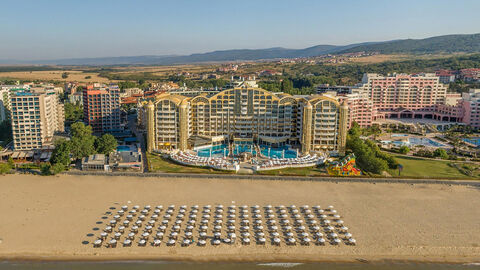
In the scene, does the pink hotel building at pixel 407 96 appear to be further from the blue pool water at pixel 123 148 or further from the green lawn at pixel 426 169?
the blue pool water at pixel 123 148

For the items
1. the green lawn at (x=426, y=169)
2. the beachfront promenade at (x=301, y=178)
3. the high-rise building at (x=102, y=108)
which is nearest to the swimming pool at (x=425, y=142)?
the green lawn at (x=426, y=169)

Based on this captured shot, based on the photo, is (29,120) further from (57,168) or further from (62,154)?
(57,168)

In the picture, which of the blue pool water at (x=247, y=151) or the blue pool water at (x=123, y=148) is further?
the blue pool water at (x=123, y=148)

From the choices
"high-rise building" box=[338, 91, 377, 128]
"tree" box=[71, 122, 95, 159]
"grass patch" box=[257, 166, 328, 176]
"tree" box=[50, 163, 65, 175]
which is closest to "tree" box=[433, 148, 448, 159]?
"grass patch" box=[257, 166, 328, 176]

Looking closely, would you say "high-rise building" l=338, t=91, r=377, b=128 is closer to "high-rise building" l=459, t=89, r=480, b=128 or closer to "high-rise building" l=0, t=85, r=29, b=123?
"high-rise building" l=459, t=89, r=480, b=128

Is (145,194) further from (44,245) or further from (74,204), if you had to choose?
(44,245)

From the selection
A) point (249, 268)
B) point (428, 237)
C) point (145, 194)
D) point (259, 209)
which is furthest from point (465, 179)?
point (145, 194)
